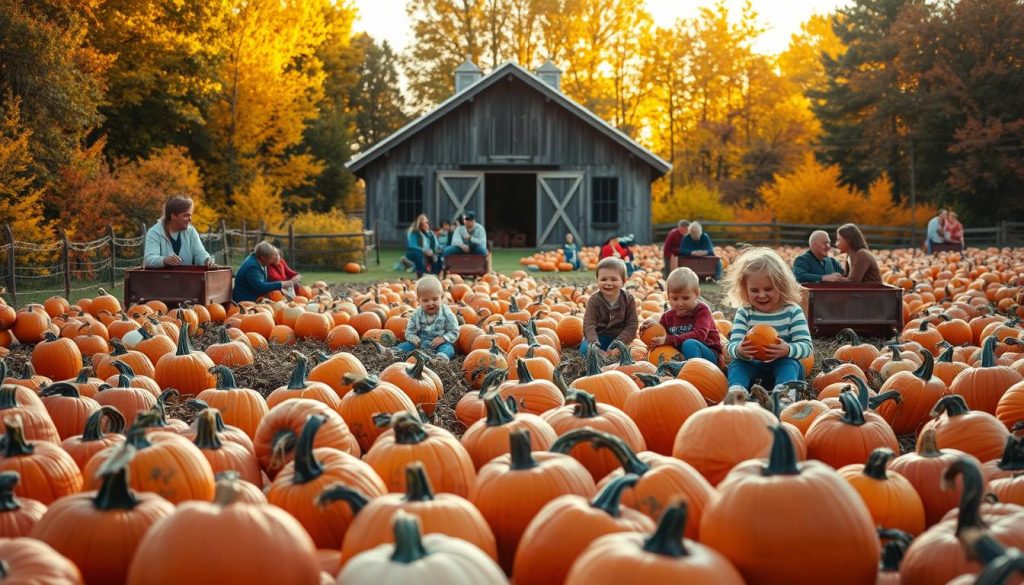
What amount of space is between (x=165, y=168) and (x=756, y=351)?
19.5 metres

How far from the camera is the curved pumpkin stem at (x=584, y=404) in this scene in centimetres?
345

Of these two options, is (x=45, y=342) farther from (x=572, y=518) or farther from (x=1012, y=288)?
(x=1012, y=288)

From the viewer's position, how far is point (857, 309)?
28.0 feet

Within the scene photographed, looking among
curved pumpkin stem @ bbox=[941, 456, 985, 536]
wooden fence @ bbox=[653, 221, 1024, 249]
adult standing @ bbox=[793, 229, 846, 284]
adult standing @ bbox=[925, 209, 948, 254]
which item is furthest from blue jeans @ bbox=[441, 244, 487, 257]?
wooden fence @ bbox=[653, 221, 1024, 249]

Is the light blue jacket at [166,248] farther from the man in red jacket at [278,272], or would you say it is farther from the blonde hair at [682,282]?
the blonde hair at [682,282]

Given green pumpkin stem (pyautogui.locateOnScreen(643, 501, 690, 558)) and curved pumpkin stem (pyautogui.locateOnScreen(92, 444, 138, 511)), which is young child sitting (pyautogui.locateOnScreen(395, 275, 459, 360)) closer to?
curved pumpkin stem (pyautogui.locateOnScreen(92, 444, 138, 511))

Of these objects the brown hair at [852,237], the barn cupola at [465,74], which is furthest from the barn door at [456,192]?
the brown hair at [852,237]

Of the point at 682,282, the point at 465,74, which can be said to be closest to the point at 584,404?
the point at 682,282

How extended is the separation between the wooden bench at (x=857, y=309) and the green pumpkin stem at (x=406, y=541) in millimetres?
7198

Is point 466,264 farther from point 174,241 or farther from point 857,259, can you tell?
point 857,259

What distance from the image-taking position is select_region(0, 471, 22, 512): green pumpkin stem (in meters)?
2.49

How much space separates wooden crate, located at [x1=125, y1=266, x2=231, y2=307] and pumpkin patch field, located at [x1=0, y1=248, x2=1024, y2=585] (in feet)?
14.1

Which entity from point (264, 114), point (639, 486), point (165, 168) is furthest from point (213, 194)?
point (639, 486)

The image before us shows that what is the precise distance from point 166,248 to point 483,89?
1929 cm
